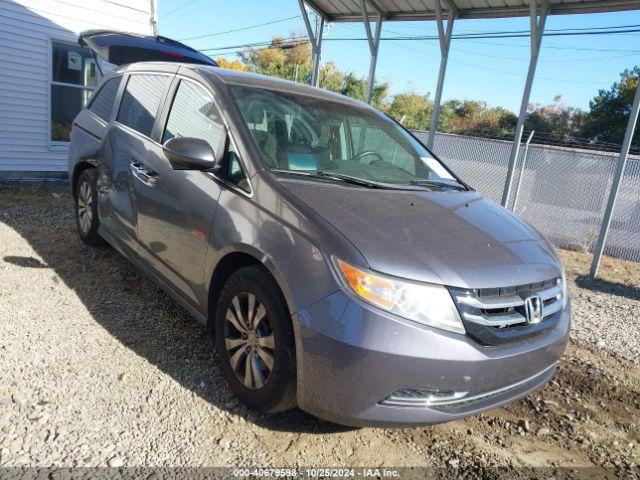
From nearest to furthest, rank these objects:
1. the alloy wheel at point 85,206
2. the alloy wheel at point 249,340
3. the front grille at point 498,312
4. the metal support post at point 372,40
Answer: the front grille at point 498,312 → the alloy wheel at point 249,340 → the alloy wheel at point 85,206 → the metal support post at point 372,40

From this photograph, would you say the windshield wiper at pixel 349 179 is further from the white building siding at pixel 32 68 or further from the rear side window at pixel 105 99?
the white building siding at pixel 32 68

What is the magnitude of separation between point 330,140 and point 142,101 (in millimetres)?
1577

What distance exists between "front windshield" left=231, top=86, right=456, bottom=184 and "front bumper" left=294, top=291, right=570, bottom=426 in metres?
1.04

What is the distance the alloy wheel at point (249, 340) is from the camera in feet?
8.00

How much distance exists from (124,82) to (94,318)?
203 centimetres

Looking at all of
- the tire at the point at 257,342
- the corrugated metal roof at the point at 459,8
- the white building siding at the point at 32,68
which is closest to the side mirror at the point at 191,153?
the tire at the point at 257,342

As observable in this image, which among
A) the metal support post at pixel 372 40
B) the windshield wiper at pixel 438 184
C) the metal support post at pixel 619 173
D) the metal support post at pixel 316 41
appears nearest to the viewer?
the windshield wiper at pixel 438 184

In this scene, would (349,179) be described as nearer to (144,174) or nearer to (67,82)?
(144,174)

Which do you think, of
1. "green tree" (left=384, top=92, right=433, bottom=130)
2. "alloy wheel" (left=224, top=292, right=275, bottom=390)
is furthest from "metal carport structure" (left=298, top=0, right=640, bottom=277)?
"green tree" (left=384, top=92, right=433, bottom=130)

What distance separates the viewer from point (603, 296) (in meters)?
5.64

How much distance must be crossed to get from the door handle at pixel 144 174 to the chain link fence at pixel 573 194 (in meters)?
7.22

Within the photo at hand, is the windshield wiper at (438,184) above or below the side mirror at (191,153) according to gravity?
below

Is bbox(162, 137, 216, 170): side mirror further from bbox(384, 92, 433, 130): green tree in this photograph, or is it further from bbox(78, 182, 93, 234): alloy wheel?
bbox(384, 92, 433, 130): green tree

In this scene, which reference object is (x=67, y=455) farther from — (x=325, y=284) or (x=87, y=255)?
(x=87, y=255)
